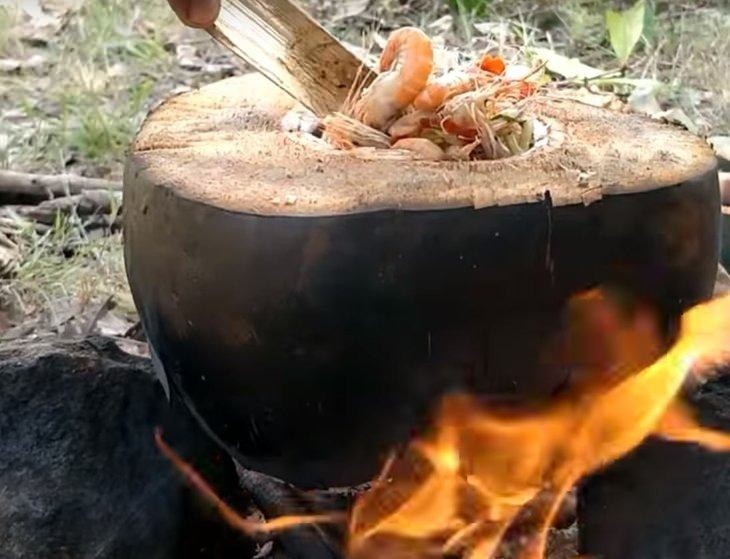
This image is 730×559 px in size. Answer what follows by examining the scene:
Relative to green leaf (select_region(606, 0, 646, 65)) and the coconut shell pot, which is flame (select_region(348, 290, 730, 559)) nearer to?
the coconut shell pot

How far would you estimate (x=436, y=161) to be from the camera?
134 cm

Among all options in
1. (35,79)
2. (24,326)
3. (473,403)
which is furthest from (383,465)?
(35,79)

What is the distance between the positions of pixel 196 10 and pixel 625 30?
1.94m

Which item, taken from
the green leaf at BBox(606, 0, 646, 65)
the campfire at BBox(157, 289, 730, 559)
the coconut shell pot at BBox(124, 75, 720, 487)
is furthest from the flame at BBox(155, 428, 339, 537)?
the green leaf at BBox(606, 0, 646, 65)

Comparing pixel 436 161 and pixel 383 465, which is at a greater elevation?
pixel 436 161

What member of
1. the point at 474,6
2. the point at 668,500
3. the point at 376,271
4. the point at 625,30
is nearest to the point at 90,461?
the point at 376,271

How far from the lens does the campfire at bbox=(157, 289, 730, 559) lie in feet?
4.22

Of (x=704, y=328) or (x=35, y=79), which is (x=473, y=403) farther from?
(x=35, y=79)

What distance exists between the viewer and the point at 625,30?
313 cm

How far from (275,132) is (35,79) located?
2.08 metres

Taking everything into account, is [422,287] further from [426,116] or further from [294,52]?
[294,52]

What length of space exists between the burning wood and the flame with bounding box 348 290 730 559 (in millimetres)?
252

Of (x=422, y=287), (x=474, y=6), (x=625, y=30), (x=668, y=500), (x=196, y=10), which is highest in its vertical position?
(x=196, y=10)

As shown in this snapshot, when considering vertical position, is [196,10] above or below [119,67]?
above
